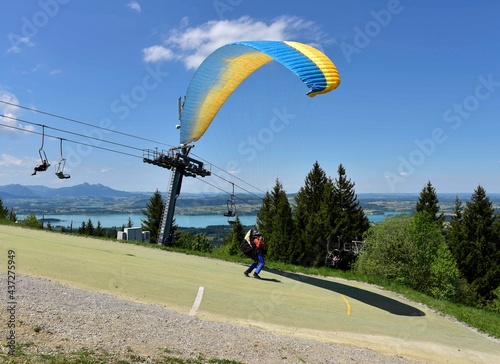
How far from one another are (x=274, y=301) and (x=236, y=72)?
10.1 metres

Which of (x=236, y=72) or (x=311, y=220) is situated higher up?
(x=236, y=72)

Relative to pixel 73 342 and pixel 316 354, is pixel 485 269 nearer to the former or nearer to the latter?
pixel 316 354

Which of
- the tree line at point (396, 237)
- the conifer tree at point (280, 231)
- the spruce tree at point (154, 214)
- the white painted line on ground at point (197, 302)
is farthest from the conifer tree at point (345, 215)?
the white painted line on ground at point (197, 302)

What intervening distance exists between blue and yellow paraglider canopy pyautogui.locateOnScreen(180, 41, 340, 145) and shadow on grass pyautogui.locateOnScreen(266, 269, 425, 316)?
7.56m

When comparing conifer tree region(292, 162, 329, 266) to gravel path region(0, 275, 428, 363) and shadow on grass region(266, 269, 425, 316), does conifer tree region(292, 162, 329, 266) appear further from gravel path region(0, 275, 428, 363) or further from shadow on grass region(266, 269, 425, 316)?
gravel path region(0, 275, 428, 363)

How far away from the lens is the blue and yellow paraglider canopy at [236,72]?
10.6 m

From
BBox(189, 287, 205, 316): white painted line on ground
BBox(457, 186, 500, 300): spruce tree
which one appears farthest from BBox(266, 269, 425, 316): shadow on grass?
BBox(457, 186, 500, 300): spruce tree

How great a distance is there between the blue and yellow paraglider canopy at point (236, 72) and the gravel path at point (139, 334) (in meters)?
6.79

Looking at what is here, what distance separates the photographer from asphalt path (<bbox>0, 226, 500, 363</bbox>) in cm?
880

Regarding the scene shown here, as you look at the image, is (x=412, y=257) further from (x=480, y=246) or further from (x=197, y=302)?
(x=197, y=302)

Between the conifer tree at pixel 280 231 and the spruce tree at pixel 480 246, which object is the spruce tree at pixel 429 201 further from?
the conifer tree at pixel 280 231

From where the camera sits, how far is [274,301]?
10.7 metres

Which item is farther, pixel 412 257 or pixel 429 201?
pixel 429 201

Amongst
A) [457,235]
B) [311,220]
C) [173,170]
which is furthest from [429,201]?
[173,170]
